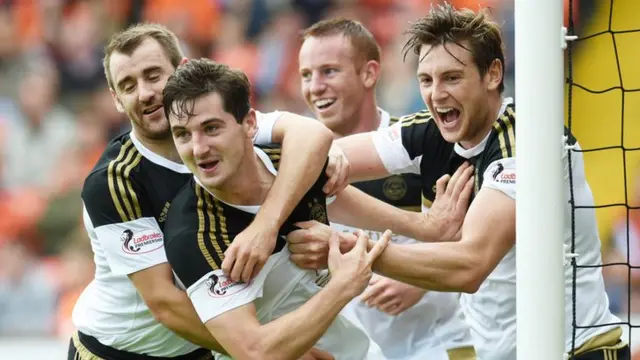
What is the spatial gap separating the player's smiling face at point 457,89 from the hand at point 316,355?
0.92 metres

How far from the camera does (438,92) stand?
13.7 feet

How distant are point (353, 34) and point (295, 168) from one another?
79.4 inches

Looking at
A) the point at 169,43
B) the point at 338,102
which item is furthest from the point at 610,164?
the point at 169,43

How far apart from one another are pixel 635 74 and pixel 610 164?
0.65m

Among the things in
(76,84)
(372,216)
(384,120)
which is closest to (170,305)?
(372,216)

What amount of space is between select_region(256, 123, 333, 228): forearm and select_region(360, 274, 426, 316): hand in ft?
3.65

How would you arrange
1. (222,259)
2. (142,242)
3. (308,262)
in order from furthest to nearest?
Result: (142,242), (308,262), (222,259)

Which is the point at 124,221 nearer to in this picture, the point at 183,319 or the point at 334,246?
the point at 183,319

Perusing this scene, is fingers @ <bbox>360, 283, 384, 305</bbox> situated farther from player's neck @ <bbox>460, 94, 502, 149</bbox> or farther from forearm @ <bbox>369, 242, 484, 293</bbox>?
forearm @ <bbox>369, 242, 484, 293</bbox>

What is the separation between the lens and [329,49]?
5.62m

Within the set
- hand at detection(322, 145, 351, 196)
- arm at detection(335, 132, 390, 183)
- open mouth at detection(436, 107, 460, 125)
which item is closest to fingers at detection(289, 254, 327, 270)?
hand at detection(322, 145, 351, 196)

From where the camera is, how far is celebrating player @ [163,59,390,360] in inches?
142

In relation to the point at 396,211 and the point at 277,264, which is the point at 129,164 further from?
the point at 396,211

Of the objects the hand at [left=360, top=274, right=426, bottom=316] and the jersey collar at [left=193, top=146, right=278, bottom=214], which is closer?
the jersey collar at [left=193, top=146, right=278, bottom=214]
